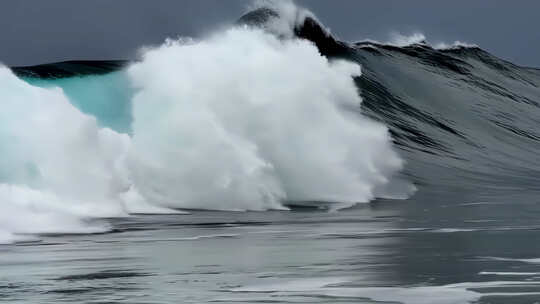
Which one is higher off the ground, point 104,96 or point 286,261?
point 104,96

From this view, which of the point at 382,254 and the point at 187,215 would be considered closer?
the point at 382,254

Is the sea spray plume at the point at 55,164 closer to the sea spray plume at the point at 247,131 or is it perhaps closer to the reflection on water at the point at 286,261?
the reflection on water at the point at 286,261

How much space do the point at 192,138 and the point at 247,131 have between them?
1130mm

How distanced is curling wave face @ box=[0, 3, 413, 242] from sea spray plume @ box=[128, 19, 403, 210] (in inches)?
0.9

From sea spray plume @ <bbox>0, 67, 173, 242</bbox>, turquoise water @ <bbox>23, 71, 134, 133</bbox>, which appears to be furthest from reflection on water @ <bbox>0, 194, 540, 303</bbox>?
turquoise water @ <bbox>23, 71, 134, 133</bbox>

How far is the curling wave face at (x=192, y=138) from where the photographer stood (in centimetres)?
1399

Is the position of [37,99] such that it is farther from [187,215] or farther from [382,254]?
[382,254]

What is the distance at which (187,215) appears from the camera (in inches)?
565

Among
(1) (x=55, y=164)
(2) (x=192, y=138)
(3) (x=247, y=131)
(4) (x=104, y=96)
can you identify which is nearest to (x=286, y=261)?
(1) (x=55, y=164)

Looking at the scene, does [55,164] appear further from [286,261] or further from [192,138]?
[286,261]

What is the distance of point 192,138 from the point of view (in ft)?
55.0

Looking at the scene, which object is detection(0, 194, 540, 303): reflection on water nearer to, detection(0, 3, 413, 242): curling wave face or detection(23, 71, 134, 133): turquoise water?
detection(0, 3, 413, 242): curling wave face

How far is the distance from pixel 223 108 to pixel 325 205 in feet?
8.63

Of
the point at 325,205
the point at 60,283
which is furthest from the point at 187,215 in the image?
the point at 60,283
